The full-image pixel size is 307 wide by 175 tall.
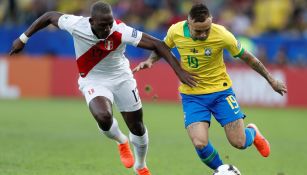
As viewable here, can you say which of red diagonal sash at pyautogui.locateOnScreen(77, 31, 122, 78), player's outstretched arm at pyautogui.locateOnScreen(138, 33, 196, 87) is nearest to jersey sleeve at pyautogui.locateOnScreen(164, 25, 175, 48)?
player's outstretched arm at pyautogui.locateOnScreen(138, 33, 196, 87)

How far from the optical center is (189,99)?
36.4 ft

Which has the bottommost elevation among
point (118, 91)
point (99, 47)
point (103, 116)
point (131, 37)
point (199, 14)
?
point (103, 116)

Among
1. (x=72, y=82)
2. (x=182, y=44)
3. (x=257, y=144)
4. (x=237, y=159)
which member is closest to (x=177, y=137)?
(x=237, y=159)

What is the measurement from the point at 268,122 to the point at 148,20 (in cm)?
822

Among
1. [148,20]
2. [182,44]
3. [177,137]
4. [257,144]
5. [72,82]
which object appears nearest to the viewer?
[182,44]

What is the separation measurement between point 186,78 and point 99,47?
1.30m

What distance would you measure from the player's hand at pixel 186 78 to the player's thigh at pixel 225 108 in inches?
16.8

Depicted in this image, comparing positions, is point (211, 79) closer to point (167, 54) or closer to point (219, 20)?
point (167, 54)

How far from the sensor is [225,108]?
11.0 metres

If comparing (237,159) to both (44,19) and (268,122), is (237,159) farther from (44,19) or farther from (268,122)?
(268,122)

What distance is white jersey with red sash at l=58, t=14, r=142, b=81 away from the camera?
11.0 metres

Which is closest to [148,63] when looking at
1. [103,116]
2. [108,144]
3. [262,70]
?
[103,116]

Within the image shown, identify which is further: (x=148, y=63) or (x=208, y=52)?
(x=148, y=63)

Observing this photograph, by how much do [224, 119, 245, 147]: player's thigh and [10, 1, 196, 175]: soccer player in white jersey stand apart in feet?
2.62
